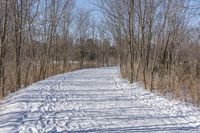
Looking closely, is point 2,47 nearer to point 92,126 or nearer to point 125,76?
point 92,126

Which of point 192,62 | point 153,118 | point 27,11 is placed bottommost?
point 153,118

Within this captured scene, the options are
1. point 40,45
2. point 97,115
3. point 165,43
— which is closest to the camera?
point 97,115

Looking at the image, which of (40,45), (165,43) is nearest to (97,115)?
(165,43)

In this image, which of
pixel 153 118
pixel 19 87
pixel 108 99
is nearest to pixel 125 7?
pixel 19 87

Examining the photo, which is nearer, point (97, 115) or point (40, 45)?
point (97, 115)

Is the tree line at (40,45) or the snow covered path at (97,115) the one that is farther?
the tree line at (40,45)

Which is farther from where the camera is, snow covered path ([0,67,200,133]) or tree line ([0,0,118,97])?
tree line ([0,0,118,97])

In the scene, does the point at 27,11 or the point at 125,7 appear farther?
the point at 125,7

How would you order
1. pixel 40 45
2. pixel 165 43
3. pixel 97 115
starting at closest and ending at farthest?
pixel 97 115 → pixel 165 43 → pixel 40 45

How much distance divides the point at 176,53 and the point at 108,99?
10105 millimetres

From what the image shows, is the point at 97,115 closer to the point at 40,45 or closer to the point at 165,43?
the point at 165,43

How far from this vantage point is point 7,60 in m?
19.1

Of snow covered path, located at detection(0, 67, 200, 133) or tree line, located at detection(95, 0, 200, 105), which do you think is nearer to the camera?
snow covered path, located at detection(0, 67, 200, 133)

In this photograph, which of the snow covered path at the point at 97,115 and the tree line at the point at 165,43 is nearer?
the snow covered path at the point at 97,115
